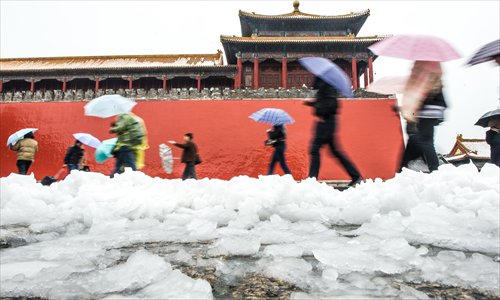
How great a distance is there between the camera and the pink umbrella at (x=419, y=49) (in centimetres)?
342

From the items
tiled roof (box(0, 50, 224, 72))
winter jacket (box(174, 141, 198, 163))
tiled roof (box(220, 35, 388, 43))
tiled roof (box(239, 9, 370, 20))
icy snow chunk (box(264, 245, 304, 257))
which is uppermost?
tiled roof (box(239, 9, 370, 20))

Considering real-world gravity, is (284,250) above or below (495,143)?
below

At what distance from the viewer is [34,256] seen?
161cm

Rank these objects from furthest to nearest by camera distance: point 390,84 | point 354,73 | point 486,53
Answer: point 354,73 → point 390,84 → point 486,53

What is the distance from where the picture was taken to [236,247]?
1.66 metres

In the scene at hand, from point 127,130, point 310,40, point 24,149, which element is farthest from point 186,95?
point 127,130

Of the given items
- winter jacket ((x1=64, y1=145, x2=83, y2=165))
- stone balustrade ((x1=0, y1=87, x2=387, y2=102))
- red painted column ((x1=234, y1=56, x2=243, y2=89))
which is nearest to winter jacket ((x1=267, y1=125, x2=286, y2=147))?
winter jacket ((x1=64, y1=145, x2=83, y2=165))

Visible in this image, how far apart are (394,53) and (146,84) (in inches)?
579

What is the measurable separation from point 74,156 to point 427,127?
6.40 m

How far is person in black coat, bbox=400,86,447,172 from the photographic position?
3475mm

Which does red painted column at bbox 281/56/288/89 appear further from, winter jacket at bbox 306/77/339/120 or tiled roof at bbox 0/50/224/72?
winter jacket at bbox 306/77/339/120

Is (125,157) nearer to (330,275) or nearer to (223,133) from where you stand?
(330,275)

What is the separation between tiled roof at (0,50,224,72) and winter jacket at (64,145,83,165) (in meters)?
9.39

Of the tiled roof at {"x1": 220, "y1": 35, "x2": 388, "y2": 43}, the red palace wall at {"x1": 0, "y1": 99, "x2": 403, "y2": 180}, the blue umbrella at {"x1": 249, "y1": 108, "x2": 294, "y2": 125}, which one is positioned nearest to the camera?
the blue umbrella at {"x1": 249, "y1": 108, "x2": 294, "y2": 125}
